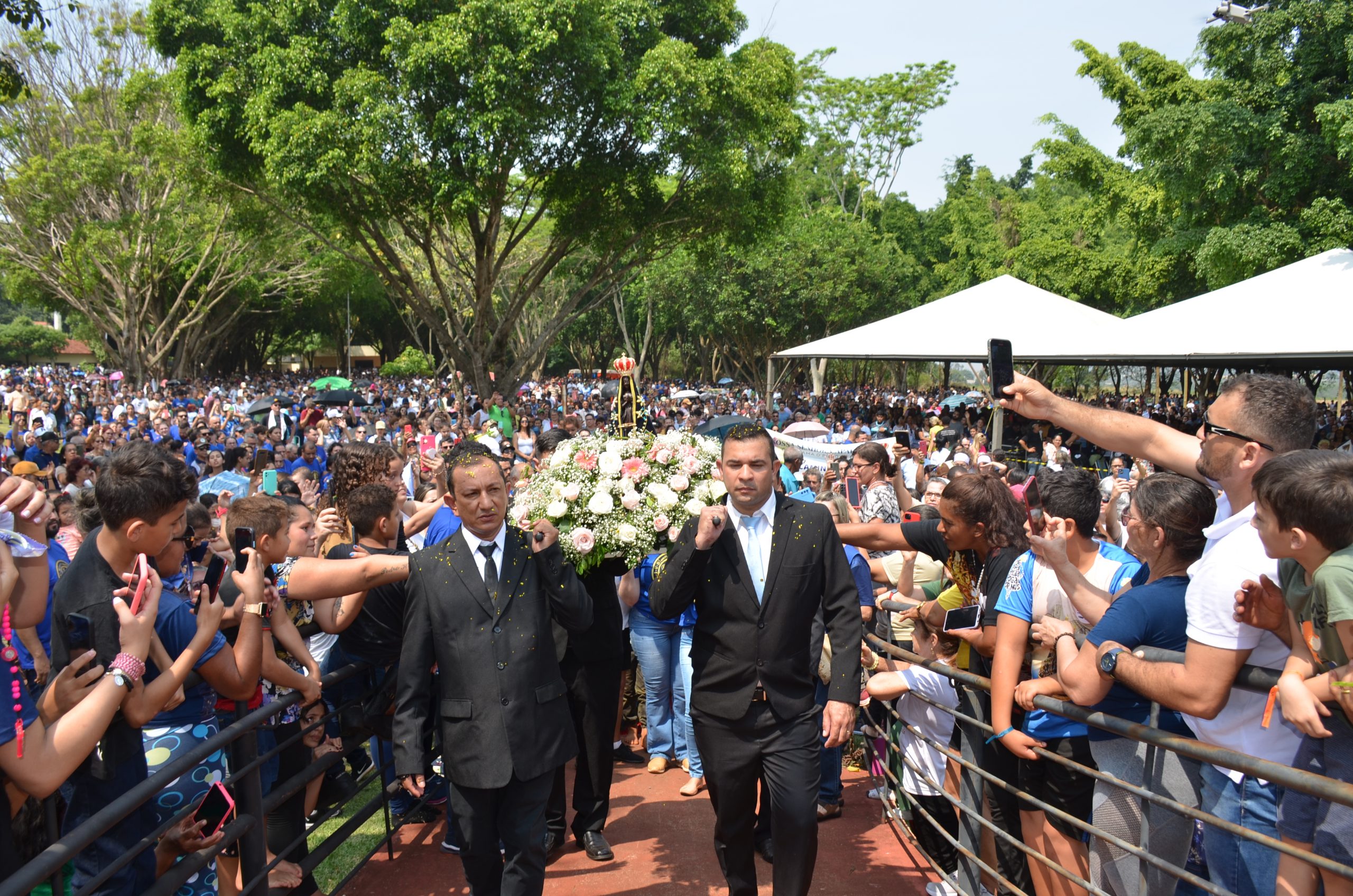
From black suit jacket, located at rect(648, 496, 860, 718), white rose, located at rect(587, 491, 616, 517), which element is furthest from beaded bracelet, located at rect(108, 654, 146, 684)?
white rose, located at rect(587, 491, 616, 517)

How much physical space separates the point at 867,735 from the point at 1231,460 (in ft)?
8.62

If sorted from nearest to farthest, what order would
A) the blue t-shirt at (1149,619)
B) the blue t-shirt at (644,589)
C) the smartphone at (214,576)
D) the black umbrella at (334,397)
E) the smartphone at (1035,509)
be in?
the blue t-shirt at (1149,619) → the smartphone at (214,576) → the smartphone at (1035,509) → the blue t-shirt at (644,589) → the black umbrella at (334,397)

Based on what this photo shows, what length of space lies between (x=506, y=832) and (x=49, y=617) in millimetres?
2068

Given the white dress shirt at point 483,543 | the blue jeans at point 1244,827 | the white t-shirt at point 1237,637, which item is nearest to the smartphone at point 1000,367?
the white t-shirt at point 1237,637

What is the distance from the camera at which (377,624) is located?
4.21m

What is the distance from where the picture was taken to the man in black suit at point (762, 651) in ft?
12.3

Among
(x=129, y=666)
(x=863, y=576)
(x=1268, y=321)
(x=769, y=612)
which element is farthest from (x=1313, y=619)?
(x=1268, y=321)

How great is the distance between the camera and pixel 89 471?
10164 mm

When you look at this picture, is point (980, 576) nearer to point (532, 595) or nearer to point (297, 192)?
point (532, 595)

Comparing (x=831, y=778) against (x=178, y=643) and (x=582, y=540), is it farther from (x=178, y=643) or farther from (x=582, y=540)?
(x=178, y=643)

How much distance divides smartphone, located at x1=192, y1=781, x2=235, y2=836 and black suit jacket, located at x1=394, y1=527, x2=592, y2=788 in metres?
0.62

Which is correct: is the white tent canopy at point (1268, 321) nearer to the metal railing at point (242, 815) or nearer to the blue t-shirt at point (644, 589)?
the blue t-shirt at point (644, 589)

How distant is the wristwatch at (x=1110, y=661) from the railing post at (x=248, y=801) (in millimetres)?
2949

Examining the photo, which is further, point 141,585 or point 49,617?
point 49,617
